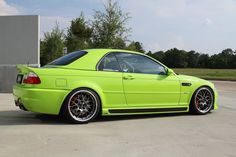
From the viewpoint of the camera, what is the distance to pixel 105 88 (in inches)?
306

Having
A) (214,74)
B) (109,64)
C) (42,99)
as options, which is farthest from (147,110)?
(214,74)

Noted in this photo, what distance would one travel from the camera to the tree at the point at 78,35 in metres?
30.7

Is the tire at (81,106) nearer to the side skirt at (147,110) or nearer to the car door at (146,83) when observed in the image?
the side skirt at (147,110)

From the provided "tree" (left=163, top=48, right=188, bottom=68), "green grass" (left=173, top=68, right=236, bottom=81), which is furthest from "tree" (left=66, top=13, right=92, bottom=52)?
"tree" (left=163, top=48, right=188, bottom=68)

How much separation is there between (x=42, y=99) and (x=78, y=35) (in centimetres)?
2597

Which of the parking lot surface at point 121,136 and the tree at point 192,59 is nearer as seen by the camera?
the parking lot surface at point 121,136

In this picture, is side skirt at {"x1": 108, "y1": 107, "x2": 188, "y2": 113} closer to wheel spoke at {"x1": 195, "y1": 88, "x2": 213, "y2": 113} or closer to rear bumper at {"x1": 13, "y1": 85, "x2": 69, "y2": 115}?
wheel spoke at {"x1": 195, "y1": 88, "x2": 213, "y2": 113}

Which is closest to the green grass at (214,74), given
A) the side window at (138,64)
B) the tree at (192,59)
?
the tree at (192,59)

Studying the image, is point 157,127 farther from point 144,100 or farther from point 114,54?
point 114,54

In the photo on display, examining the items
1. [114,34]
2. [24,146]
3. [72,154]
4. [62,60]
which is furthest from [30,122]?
[114,34]

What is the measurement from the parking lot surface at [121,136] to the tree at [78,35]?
2166cm

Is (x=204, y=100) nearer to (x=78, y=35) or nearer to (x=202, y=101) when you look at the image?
(x=202, y=101)

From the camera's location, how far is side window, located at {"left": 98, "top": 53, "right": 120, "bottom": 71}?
792 cm

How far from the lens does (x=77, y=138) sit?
6.27 m
